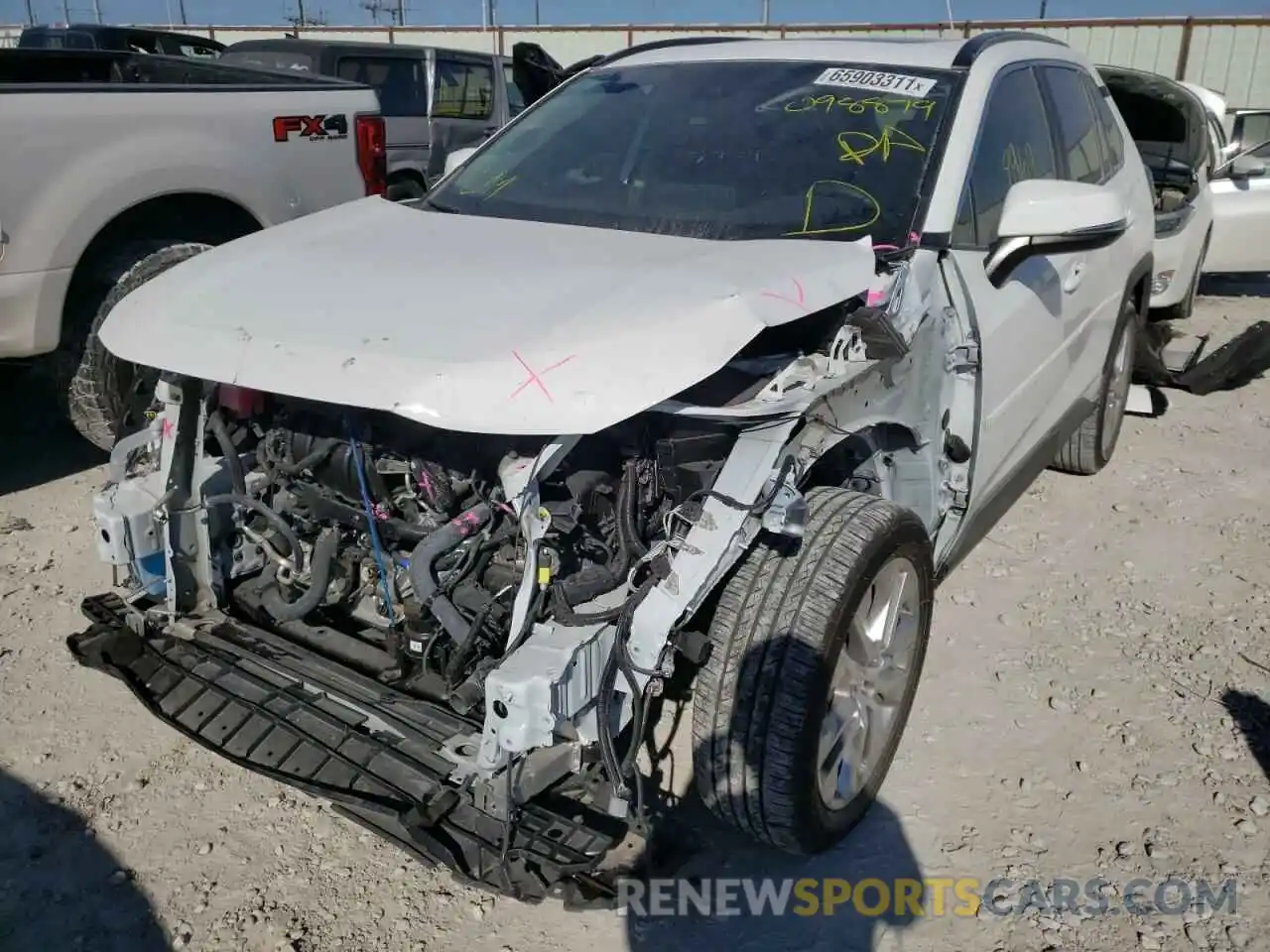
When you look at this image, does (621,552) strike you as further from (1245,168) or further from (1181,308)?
(1245,168)

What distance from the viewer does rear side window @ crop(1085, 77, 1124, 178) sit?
14.9ft

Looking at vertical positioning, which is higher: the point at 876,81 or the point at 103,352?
the point at 876,81

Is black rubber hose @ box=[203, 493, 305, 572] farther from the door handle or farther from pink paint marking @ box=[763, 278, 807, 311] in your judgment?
the door handle

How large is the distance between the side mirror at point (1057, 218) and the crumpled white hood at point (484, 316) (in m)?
0.50

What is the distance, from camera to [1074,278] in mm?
3807

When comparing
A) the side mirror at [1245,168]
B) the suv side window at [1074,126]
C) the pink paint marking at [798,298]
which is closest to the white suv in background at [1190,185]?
the side mirror at [1245,168]

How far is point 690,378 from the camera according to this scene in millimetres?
2148

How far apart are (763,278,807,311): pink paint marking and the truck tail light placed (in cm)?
369

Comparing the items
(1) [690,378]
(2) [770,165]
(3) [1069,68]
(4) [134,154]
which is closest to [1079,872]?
(1) [690,378]

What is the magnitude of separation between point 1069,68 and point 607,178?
2.17 m

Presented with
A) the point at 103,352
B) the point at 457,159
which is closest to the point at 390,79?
the point at 103,352

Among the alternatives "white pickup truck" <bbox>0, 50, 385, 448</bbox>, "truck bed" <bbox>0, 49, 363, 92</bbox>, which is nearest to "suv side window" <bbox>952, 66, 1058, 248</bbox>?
"white pickup truck" <bbox>0, 50, 385, 448</bbox>

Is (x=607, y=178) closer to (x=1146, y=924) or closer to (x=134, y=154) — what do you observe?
(x=134, y=154)

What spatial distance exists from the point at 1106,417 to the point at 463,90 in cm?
763
